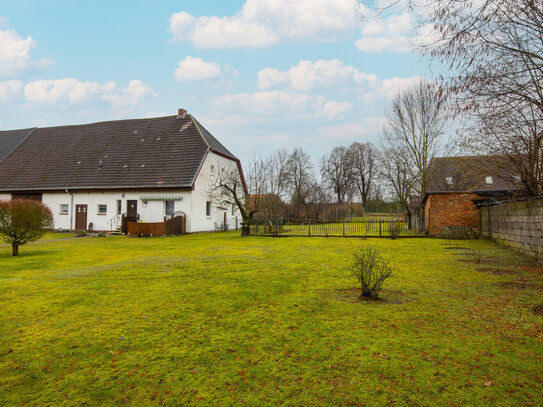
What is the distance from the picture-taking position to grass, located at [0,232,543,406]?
310 centimetres

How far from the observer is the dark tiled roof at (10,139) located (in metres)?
31.6

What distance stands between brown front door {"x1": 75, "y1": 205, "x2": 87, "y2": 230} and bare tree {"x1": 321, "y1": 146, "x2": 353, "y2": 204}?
37658mm

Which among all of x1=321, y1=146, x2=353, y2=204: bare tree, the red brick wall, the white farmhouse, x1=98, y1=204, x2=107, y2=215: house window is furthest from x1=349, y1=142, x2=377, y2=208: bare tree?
x1=98, y1=204, x2=107, y2=215: house window

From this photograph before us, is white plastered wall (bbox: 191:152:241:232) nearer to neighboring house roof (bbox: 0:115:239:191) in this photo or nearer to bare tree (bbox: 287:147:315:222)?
neighboring house roof (bbox: 0:115:239:191)

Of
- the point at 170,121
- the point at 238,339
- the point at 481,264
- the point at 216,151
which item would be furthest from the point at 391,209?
the point at 238,339

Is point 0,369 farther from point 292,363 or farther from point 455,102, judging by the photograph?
point 455,102

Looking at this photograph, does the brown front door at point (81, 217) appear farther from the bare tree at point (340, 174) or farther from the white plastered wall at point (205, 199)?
the bare tree at point (340, 174)

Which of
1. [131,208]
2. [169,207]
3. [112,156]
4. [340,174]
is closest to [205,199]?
[169,207]

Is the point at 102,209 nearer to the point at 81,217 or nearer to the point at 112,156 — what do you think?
the point at 81,217

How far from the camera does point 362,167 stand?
185 ft

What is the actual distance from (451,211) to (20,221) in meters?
20.1

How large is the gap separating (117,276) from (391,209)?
28.6 meters

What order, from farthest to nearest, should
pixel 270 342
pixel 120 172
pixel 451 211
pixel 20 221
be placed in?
1. pixel 120 172
2. pixel 451 211
3. pixel 20 221
4. pixel 270 342

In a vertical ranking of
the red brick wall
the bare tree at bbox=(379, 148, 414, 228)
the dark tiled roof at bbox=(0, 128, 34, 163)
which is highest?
the dark tiled roof at bbox=(0, 128, 34, 163)
